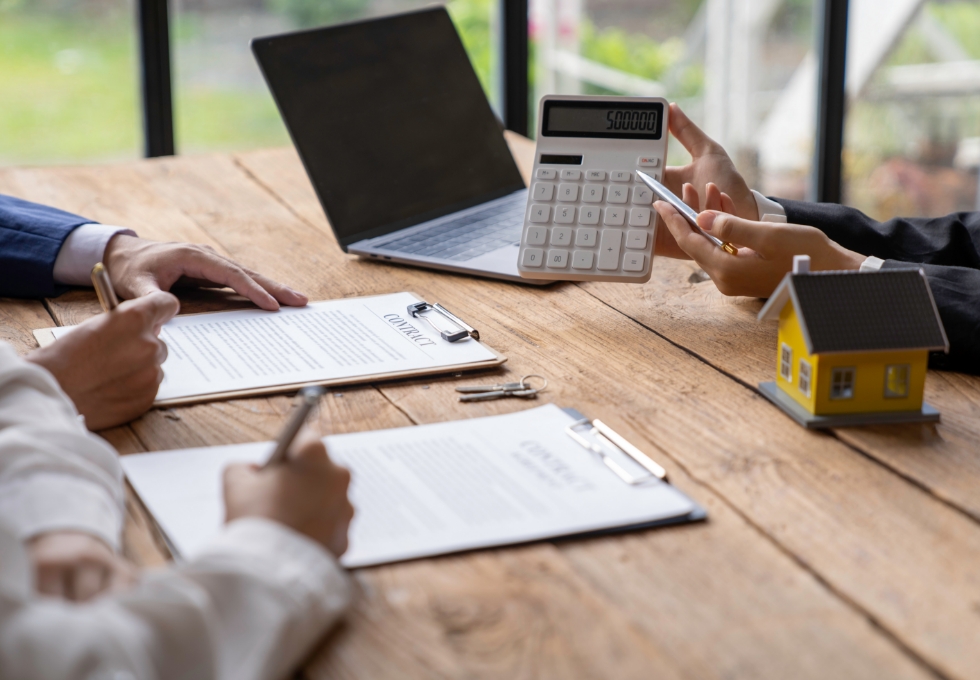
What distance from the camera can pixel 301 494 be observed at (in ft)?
1.86

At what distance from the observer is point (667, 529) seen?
0.64m

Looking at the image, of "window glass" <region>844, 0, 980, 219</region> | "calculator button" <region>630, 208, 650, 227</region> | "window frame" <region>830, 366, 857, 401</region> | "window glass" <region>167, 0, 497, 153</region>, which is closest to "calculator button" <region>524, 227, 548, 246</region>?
"calculator button" <region>630, 208, 650, 227</region>

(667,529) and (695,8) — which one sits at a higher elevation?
(695,8)

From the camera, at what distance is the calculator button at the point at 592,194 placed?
3.73 ft

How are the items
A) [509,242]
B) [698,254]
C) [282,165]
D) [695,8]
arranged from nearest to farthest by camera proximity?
[698,254] → [509,242] → [282,165] → [695,8]

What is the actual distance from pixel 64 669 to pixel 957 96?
3298mm

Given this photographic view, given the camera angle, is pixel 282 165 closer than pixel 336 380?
No

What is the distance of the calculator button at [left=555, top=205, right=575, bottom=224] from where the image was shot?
114cm

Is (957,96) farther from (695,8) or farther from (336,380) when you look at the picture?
(336,380)

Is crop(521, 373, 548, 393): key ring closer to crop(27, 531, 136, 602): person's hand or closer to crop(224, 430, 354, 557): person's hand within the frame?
crop(224, 430, 354, 557): person's hand

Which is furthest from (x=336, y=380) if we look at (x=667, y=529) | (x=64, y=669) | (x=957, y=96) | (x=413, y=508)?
(x=957, y=96)

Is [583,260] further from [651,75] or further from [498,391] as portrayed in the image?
[651,75]

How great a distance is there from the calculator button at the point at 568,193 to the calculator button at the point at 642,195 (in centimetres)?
7

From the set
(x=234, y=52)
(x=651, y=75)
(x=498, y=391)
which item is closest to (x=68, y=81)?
(x=234, y=52)
